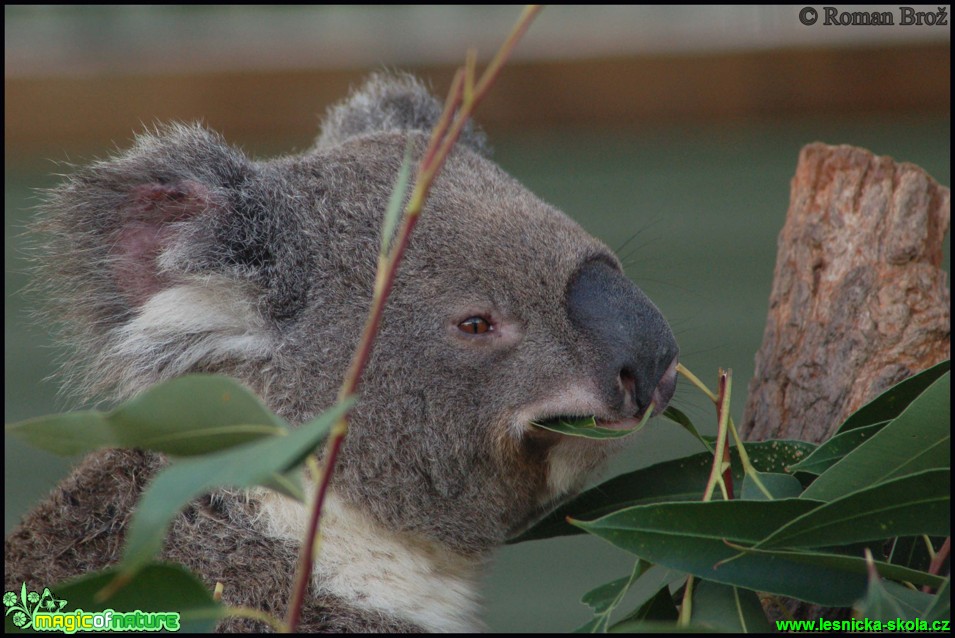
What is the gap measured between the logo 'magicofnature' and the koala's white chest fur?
15.1 inches

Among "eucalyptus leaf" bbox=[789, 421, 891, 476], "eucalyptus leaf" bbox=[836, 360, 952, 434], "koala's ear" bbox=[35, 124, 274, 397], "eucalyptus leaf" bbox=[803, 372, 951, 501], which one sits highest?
"koala's ear" bbox=[35, 124, 274, 397]

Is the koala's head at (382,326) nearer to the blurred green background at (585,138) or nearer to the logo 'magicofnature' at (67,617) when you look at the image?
the logo 'magicofnature' at (67,617)

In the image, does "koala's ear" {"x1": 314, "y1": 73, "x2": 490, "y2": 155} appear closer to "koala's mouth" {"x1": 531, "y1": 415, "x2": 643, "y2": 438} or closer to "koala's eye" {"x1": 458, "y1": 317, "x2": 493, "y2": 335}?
"koala's eye" {"x1": 458, "y1": 317, "x2": 493, "y2": 335}

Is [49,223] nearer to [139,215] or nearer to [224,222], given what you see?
[139,215]

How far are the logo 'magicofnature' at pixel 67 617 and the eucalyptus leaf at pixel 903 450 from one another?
32.8 inches

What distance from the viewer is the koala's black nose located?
160 centimetres

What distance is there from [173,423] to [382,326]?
28.6 inches

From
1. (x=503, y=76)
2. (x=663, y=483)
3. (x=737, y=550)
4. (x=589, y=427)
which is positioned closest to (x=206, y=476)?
(x=737, y=550)

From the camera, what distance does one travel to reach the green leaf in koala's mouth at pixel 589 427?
150cm

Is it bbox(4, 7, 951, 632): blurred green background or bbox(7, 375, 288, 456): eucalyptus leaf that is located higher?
bbox(4, 7, 951, 632): blurred green background

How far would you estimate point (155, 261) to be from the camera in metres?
1.65

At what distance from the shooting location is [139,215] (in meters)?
1.64

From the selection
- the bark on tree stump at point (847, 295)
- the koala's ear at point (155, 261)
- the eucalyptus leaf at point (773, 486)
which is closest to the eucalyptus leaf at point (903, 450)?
the eucalyptus leaf at point (773, 486)

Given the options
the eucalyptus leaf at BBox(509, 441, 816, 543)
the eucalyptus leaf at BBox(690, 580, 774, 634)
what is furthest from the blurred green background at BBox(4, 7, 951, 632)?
the eucalyptus leaf at BBox(690, 580, 774, 634)
